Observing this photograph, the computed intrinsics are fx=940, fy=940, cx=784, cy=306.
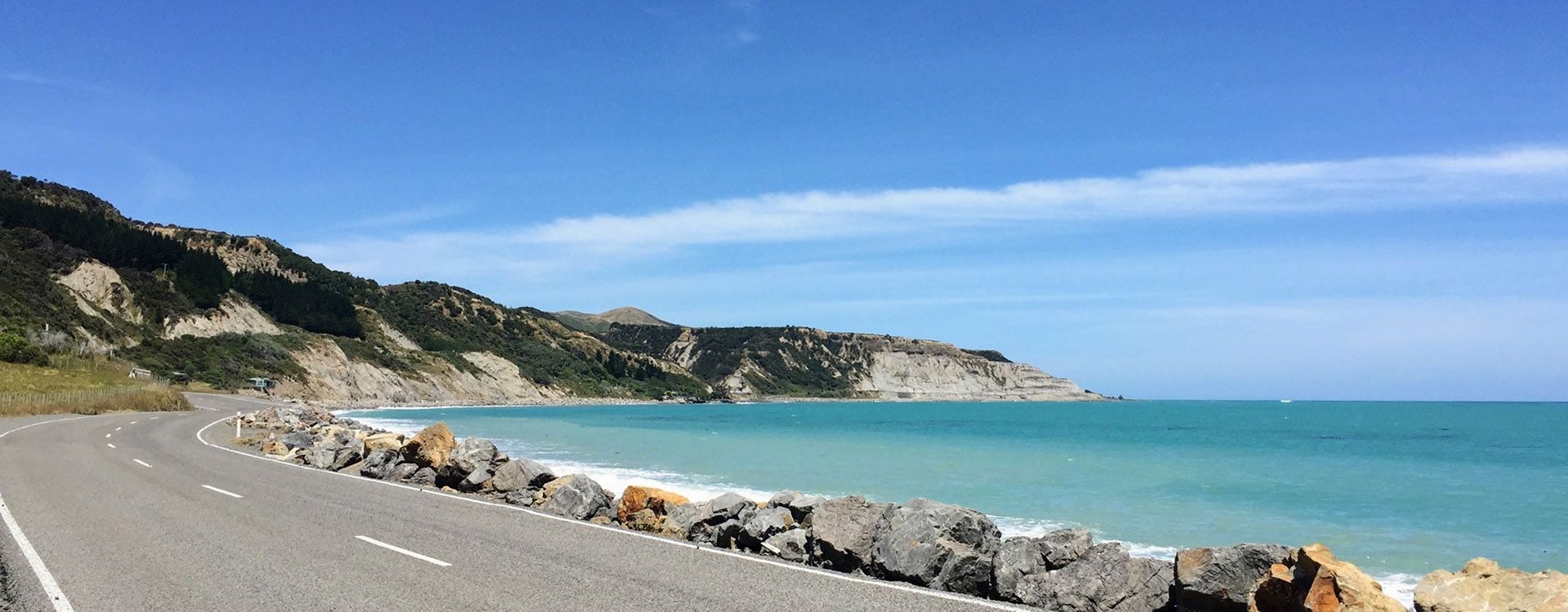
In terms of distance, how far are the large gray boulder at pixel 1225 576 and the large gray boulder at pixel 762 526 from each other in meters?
5.52

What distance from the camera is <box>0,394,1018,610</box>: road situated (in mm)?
8867

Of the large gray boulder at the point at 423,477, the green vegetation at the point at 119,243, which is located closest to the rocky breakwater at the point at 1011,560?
the large gray boulder at the point at 423,477

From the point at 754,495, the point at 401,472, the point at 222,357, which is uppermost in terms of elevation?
the point at 222,357

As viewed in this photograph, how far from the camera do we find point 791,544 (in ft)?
40.2

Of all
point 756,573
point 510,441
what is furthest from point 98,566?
point 510,441

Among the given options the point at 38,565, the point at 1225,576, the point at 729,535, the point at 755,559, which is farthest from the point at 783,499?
the point at 38,565

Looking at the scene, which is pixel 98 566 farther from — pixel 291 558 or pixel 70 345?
pixel 70 345

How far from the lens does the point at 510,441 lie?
48.8 meters

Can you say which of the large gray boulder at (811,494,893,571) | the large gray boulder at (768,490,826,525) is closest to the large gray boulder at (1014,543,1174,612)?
the large gray boulder at (811,494,893,571)

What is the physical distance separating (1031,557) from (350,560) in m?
7.60

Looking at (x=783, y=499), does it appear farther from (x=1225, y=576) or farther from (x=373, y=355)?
(x=373, y=355)

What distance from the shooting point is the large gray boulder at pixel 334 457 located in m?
23.8

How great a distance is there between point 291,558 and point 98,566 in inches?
73.9

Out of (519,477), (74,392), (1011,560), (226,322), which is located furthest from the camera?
(226,322)
